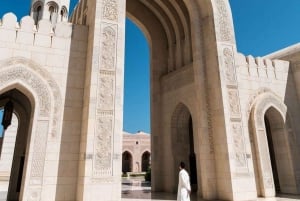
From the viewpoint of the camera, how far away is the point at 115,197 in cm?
638

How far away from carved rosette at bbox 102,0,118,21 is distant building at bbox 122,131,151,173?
93.1 ft

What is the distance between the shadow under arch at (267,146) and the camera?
29.2 ft

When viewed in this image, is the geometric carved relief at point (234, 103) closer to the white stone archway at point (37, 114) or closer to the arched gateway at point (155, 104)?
the arched gateway at point (155, 104)

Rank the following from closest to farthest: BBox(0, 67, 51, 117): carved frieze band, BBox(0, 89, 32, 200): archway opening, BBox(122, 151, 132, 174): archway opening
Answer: BBox(0, 67, 51, 117): carved frieze band → BBox(0, 89, 32, 200): archway opening → BBox(122, 151, 132, 174): archway opening

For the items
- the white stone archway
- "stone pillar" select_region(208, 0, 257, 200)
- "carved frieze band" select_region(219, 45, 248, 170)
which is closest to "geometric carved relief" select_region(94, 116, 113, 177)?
the white stone archway

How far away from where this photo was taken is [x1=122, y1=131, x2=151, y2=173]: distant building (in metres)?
34.8

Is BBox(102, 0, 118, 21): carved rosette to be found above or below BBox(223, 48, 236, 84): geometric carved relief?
above

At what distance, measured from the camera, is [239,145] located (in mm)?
8266

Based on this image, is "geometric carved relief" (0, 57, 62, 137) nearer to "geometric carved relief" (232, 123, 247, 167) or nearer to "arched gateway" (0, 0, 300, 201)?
"arched gateway" (0, 0, 300, 201)

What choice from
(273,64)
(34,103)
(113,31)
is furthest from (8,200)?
(273,64)

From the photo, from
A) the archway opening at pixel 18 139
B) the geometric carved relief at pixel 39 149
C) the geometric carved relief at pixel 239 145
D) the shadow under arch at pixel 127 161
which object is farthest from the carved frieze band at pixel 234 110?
the shadow under arch at pixel 127 161

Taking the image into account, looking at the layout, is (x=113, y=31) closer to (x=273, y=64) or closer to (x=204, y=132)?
(x=204, y=132)

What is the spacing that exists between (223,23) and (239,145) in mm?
4771

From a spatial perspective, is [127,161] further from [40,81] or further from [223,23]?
[40,81]
